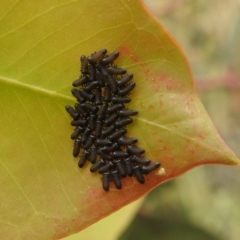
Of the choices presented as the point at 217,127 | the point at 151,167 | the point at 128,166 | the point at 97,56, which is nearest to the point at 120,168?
the point at 128,166

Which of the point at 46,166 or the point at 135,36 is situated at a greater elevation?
the point at 135,36

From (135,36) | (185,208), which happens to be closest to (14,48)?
(135,36)

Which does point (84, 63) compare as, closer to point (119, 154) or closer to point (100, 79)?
point (100, 79)

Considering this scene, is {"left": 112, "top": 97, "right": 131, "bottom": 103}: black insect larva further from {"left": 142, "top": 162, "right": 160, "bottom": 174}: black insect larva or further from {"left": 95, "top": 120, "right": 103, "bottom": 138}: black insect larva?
{"left": 142, "top": 162, "right": 160, "bottom": 174}: black insect larva

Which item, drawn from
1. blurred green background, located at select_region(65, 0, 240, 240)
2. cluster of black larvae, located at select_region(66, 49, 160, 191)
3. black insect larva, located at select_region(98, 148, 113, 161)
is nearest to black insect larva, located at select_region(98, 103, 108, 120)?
cluster of black larvae, located at select_region(66, 49, 160, 191)

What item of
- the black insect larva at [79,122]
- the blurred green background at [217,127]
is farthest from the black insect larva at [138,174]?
the blurred green background at [217,127]

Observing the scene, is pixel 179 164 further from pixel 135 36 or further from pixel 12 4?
pixel 12 4

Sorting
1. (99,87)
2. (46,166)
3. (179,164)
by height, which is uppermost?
(99,87)
